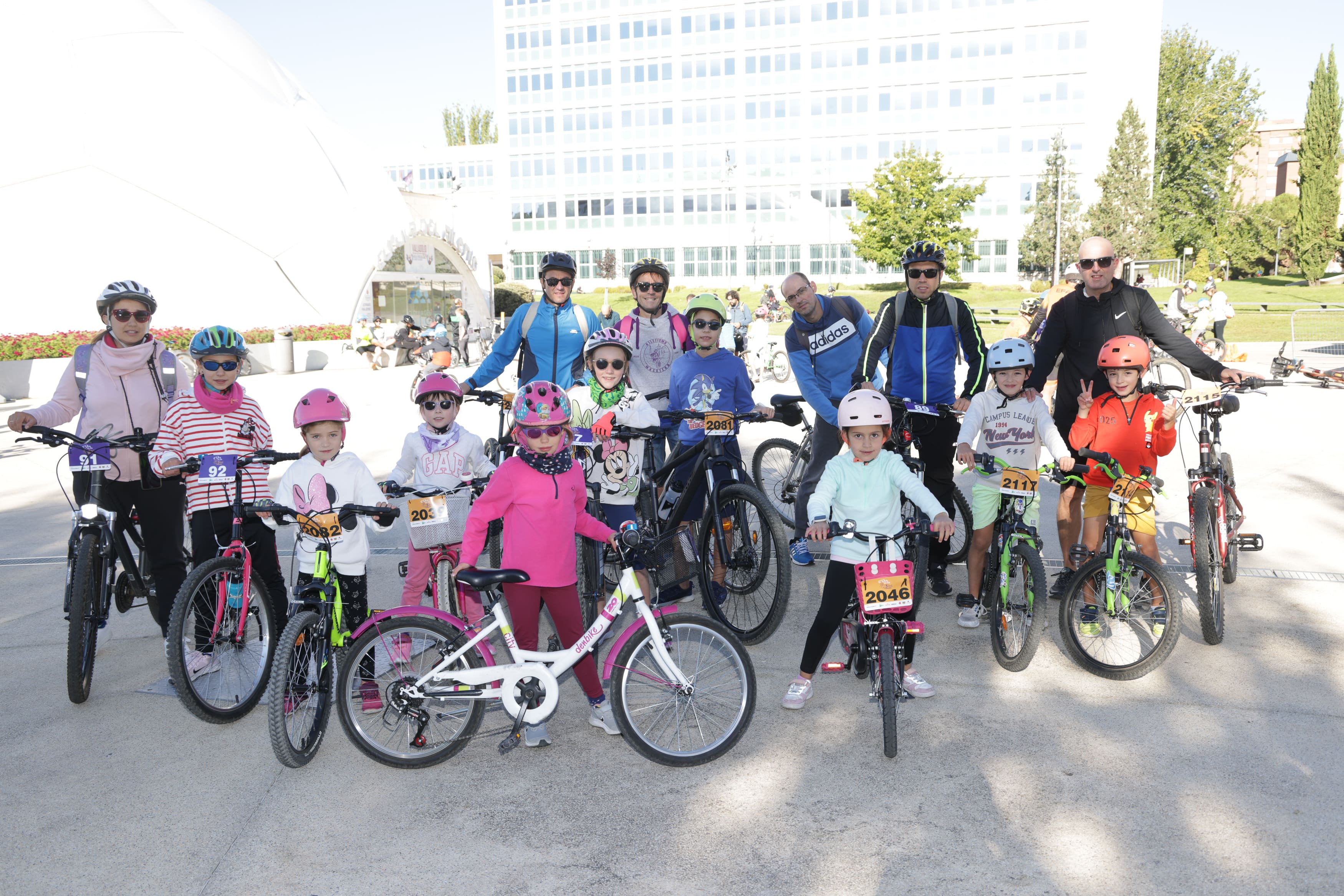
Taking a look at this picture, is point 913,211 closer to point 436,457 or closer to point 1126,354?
point 1126,354

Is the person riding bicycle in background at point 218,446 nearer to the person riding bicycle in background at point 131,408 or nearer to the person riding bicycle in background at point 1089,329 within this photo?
the person riding bicycle in background at point 131,408

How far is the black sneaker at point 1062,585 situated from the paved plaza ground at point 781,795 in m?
0.37

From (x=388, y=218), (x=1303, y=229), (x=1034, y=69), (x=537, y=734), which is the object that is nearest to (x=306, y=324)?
(x=388, y=218)

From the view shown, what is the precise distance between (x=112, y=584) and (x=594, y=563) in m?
2.54

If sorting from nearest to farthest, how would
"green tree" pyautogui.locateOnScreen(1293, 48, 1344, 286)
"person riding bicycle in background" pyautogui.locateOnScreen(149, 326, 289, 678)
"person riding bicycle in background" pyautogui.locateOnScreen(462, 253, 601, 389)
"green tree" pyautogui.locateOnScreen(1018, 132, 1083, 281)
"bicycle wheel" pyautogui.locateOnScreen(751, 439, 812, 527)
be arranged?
1. "person riding bicycle in background" pyautogui.locateOnScreen(149, 326, 289, 678)
2. "person riding bicycle in background" pyautogui.locateOnScreen(462, 253, 601, 389)
3. "bicycle wheel" pyautogui.locateOnScreen(751, 439, 812, 527)
4. "green tree" pyautogui.locateOnScreen(1018, 132, 1083, 281)
5. "green tree" pyautogui.locateOnScreen(1293, 48, 1344, 286)

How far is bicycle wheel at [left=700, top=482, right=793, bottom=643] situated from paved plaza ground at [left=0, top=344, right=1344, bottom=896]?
24 centimetres

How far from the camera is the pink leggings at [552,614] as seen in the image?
400cm

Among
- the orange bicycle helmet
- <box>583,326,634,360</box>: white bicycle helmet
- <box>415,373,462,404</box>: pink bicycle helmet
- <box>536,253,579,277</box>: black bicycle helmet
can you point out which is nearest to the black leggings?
the orange bicycle helmet

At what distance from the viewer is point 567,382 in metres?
6.39

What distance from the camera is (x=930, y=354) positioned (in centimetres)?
579

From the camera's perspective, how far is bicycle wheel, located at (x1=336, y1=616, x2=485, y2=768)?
383 centimetres

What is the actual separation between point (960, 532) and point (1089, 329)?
5.74 ft

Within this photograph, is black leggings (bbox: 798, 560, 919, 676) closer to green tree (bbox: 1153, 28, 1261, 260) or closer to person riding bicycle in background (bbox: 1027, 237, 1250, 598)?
person riding bicycle in background (bbox: 1027, 237, 1250, 598)

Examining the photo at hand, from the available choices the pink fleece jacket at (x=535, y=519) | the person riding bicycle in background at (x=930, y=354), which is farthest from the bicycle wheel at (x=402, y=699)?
the person riding bicycle in background at (x=930, y=354)
